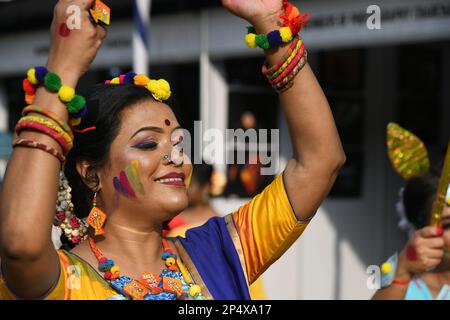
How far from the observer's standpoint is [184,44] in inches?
223

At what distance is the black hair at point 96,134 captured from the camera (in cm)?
181

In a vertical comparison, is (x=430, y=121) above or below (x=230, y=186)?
above

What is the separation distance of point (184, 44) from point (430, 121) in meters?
2.60

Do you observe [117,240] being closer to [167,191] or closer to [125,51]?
[167,191]

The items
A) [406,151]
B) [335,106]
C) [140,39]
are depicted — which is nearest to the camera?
[406,151]

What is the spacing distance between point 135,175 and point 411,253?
1007 mm

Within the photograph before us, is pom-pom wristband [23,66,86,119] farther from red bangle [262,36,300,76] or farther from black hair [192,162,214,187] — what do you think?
black hair [192,162,214,187]

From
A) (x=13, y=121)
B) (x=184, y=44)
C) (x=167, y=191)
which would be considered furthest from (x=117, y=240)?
(x=13, y=121)

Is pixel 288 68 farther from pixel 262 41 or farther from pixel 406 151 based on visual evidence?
pixel 406 151

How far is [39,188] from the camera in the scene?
1.35m

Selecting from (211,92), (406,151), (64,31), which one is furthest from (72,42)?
(211,92)

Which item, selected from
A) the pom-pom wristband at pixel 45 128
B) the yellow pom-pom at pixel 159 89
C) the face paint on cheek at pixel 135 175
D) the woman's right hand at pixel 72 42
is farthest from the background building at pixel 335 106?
the pom-pom wristband at pixel 45 128

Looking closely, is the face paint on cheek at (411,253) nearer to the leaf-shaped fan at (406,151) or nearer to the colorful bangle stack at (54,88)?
the leaf-shaped fan at (406,151)

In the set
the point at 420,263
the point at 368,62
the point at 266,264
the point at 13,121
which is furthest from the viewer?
the point at 13,121
